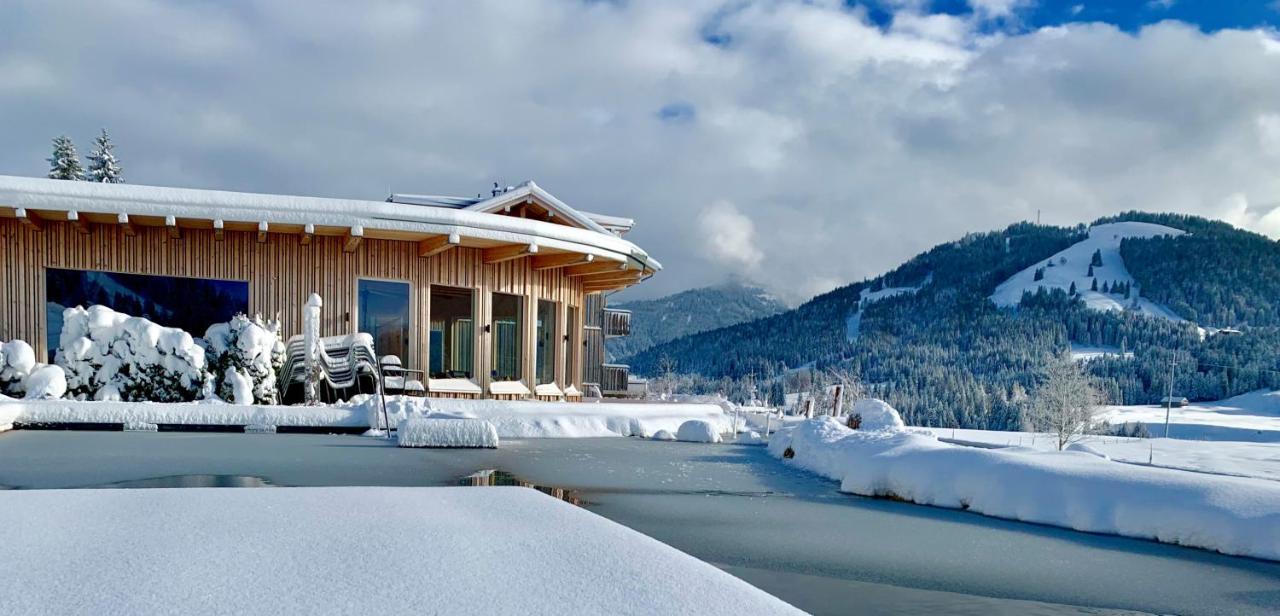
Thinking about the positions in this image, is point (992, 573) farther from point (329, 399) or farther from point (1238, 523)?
point (329, 399)

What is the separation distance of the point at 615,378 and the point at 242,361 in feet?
52.6

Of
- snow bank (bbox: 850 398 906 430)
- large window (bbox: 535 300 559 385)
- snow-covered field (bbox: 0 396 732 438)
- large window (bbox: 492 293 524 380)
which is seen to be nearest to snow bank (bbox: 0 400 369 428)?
snow-covered field (bbox: 0 396 732 438)

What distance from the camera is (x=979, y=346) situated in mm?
111938

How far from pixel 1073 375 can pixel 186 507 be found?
192 ft

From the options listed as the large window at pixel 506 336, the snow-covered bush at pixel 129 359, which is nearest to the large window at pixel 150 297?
the snow-covered bush at pixel 129 359

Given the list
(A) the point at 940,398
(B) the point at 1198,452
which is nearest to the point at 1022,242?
(A) the point at 940,398

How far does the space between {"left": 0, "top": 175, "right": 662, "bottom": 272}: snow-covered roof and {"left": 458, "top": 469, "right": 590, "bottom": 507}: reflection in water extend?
7091 mm

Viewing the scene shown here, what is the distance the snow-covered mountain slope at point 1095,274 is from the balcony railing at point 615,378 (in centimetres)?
12285

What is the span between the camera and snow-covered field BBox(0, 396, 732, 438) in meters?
10.2

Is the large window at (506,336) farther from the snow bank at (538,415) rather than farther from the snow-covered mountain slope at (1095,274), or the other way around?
the snow-covered mountain slope at (1095,274)

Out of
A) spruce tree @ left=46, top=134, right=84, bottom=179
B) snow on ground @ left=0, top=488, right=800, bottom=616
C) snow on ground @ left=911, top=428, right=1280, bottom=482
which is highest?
spruce tree @ left=46, top=134, right=84, bottom=179

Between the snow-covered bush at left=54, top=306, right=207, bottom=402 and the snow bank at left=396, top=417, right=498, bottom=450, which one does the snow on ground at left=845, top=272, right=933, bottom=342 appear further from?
the snow bank at left=396, top=417, right=498, bottom=450

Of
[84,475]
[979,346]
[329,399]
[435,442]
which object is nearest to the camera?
[84,475]

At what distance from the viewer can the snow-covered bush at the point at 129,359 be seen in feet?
A: 37.2
